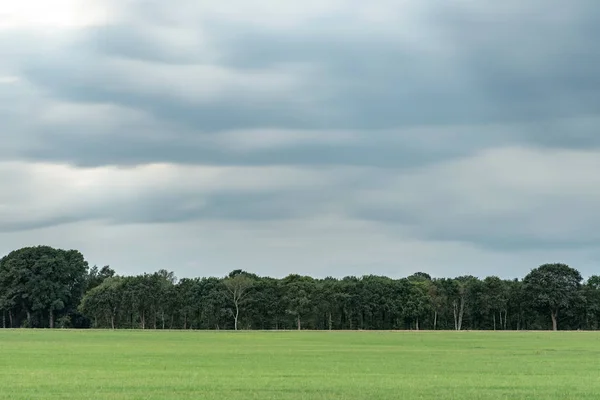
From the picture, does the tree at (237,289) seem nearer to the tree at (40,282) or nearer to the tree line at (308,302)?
the tree line at (308,302)

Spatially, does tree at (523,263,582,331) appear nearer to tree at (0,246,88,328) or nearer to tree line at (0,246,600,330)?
tree line at (0,246,600,330)

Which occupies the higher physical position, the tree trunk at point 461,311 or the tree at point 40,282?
the tree at point 40,282

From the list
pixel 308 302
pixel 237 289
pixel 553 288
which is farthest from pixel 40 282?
pixel 553 288

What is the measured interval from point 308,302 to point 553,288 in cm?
5109

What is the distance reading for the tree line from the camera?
157m

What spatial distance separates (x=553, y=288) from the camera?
156 meters

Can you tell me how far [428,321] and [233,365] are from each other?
125 metres

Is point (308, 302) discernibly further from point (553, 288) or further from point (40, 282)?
point (40, 282)

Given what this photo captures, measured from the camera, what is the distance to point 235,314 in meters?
158

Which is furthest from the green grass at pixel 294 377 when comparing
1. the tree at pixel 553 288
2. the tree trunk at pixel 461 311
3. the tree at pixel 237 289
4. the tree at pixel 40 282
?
the tree at pixel 40 282

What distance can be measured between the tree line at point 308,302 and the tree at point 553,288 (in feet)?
0.69

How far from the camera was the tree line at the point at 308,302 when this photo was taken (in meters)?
157

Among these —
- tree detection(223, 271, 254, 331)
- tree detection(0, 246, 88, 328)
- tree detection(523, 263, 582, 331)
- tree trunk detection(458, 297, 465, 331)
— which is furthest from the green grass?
tree detection(0, 246, 88, 328)

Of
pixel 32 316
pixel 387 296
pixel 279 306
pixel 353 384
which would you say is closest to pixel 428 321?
pixel 387 296
